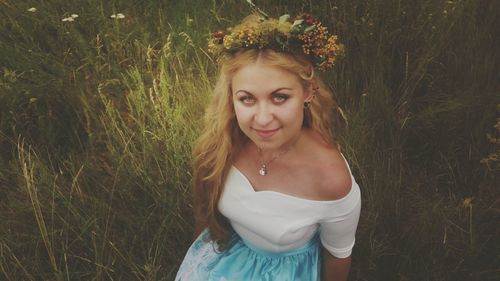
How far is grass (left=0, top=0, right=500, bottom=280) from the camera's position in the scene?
203 cm

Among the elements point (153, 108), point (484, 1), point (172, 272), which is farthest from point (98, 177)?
point (484, 1)

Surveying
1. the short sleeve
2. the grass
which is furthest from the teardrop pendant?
the grass

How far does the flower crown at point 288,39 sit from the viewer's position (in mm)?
1405

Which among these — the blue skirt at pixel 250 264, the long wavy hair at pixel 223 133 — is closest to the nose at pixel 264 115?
the long wavy hair at pixel 223 133

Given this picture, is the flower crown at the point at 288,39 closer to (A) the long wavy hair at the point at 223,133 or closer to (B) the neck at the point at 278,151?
(A) the long wavy hair at the point at 223,133

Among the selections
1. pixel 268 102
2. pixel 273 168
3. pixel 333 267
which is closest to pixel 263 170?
pixel 273 168

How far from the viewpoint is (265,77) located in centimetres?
139

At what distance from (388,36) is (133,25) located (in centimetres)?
145

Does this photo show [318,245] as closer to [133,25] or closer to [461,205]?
[461,205]

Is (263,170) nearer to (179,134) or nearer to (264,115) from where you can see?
(264,115)

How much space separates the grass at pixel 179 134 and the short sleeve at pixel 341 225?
0.42 metres

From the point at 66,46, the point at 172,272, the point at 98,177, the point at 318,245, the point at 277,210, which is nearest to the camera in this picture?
the point at 277,210

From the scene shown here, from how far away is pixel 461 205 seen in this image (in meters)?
2.07

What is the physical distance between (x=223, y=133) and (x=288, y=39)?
17.4 inches
